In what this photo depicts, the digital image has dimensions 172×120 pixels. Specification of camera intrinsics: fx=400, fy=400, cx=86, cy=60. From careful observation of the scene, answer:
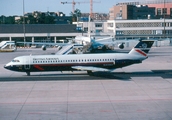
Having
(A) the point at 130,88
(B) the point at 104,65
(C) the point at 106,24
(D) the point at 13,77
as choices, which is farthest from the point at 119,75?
(C) the point at 106,24

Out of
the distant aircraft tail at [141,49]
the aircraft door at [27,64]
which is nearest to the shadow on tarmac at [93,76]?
the aircraft door at [27,64]

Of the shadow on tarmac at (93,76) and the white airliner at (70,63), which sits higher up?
the white airliner at (70,63)

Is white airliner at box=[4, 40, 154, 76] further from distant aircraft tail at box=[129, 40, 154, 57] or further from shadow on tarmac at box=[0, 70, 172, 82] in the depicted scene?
distant aircraft tail at box=[129, 40, 154, 57]

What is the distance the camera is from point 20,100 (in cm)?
3512

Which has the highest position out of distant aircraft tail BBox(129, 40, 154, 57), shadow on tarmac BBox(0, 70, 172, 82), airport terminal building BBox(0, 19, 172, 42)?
airport terminal building BBox(0, 19, 172, 42)

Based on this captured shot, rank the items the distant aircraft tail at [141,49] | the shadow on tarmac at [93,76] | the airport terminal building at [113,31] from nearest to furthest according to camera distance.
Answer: the shadow on tarmac at [93,76], the distant aircraft tail at [141,49], the airport terminal building at [113,31]

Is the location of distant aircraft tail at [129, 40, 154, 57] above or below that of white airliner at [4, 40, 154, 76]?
above

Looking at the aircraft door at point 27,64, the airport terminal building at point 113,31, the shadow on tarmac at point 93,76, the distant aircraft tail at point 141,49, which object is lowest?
the shadow on tarmac at point 93,76

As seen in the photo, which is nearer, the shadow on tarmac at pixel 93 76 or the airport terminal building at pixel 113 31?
the shadow on tarmac at pixel 93 76

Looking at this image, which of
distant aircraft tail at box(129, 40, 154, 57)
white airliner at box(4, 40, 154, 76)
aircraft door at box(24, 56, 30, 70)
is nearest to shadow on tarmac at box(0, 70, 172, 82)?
white airliner at box(4, 40, 154, 76)

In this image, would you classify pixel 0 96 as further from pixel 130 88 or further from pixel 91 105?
pixel 130 88

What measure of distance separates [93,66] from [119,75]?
3857 mm

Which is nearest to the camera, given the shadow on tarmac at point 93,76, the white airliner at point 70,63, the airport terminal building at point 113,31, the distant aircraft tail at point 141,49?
the shadow on tarmac at point 93,76

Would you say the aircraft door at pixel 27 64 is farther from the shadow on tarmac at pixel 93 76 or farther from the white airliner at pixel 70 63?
the shadow on tarmac at pixel 93 76
